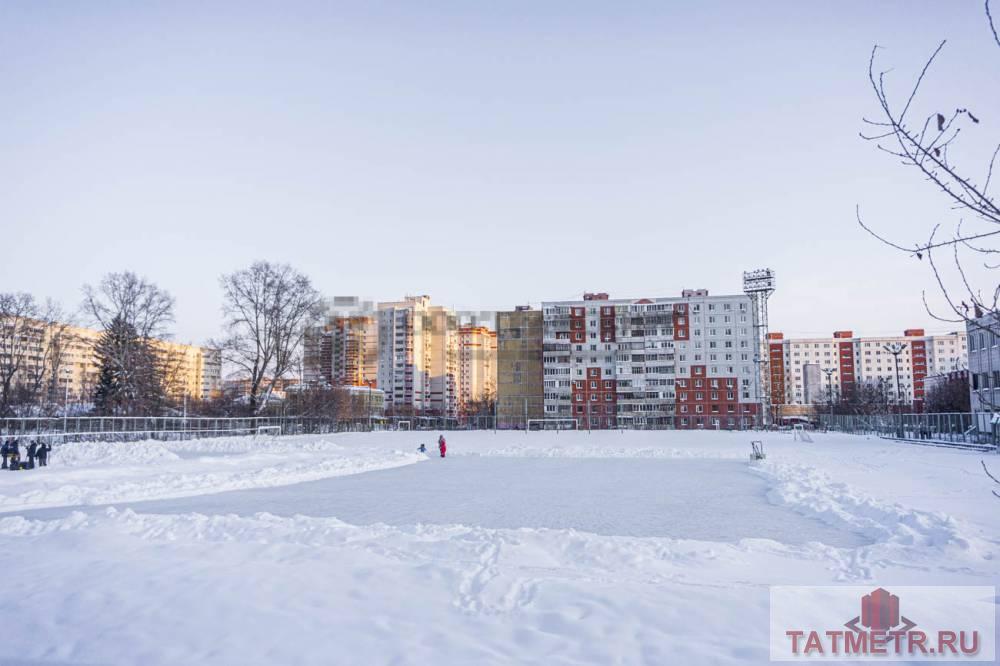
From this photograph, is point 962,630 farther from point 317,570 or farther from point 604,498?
point 604,498

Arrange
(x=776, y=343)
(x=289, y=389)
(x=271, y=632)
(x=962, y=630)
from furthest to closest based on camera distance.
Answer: (x=776, y=343) < (x=289, y=389) < (x=271, y=632) < (x=962, y=630)

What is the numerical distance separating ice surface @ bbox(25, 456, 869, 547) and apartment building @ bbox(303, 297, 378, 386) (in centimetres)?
3429

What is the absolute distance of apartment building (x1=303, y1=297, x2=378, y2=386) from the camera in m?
57.1

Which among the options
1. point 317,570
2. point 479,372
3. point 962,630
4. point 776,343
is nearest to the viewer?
point 962,630

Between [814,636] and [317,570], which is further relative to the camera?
[317,570]

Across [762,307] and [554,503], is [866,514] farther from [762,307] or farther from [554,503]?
[762,307]

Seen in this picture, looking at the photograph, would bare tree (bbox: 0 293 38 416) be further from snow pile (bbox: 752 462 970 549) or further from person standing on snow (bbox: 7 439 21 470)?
snow pile (bbox: 752 462 970 549)

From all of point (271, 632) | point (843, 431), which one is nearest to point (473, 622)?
point (271, 632)

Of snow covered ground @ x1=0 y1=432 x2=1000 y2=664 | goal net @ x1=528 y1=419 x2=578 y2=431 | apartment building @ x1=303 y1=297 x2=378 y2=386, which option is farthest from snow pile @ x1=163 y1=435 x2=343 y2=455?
goal net @ x1=528 y1=419 x2=578 y2=431

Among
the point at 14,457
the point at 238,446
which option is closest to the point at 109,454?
the point at 14,457

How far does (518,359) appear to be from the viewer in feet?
360

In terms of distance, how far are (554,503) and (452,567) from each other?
7996 millimetres

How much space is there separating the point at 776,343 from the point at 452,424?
109 meters

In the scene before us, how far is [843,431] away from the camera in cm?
7269
